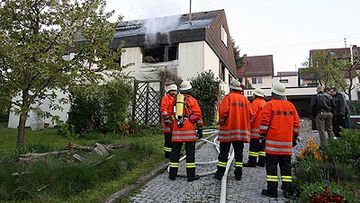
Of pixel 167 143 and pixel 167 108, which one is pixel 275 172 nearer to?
pixel 167 108

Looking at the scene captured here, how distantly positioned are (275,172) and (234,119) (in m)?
1.26

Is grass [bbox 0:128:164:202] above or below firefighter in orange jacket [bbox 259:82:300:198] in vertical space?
below

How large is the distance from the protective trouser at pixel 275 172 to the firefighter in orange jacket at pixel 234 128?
2.68 feet

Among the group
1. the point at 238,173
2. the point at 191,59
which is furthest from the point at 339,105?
the point at 191,59

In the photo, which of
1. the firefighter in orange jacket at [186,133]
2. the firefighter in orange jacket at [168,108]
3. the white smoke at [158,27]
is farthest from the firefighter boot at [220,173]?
the white smoke at [158,27]

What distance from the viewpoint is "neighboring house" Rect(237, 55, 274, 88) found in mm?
40406

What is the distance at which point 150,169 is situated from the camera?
5.69m

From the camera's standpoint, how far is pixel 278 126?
171 inches

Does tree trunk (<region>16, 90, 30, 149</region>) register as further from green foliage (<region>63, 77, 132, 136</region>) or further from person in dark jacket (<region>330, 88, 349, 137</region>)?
person in dark jacket (<region>330, 88, 349, 137</region>)

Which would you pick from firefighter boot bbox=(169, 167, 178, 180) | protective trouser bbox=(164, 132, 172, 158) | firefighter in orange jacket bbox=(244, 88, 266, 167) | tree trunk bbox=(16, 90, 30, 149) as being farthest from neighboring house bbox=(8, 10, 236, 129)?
firefighter boot bbox=(169, 167, 178, 180)

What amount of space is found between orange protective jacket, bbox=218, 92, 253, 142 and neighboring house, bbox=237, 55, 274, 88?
114 feet

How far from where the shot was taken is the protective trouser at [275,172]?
4129 mm

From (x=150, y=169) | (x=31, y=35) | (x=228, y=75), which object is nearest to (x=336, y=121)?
(x=150, y=169)

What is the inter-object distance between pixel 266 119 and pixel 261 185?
118 cm
